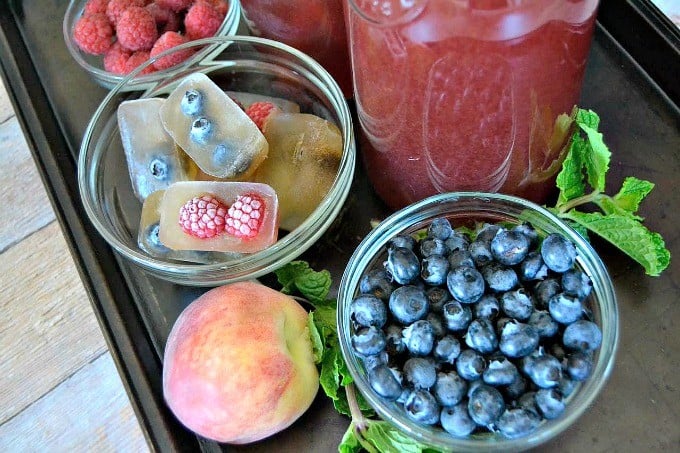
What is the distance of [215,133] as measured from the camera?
28.4 inches

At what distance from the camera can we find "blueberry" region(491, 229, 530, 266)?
57 centimetres

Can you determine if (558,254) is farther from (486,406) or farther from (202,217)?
(202,217)

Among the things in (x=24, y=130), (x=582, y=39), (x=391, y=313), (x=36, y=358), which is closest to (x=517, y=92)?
(x=582, y=39)

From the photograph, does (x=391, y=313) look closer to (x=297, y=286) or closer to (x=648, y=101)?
(x=297, y=286)

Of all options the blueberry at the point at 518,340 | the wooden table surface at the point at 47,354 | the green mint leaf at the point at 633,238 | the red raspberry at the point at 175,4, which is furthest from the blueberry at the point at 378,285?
the wooden table surface at the point at 47,354

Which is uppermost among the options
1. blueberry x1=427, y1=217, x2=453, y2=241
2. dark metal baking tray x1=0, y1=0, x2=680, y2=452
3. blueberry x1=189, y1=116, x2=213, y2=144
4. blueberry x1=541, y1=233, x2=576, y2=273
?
blueberry x1=189, y1=116, x2=213, y2=144

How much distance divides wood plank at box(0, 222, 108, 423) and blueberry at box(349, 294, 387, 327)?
2.48 ft

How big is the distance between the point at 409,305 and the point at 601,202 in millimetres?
255

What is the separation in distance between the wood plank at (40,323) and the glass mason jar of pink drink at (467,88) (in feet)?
2.37

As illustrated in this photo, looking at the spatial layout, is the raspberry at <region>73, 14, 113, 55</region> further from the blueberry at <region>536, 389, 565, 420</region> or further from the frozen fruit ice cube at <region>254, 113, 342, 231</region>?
the blueberry at <region>536, 389, 565, 420</region>

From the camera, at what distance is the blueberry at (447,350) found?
533mm

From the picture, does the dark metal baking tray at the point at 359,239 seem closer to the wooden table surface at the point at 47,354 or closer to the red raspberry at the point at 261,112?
the red raspberry at the point at 261,112

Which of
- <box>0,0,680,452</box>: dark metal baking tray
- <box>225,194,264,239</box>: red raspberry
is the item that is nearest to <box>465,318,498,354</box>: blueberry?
<box>0,0,680,452</box>: dark metal baking tray

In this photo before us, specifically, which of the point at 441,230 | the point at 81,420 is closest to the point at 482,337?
the point at 441,230
